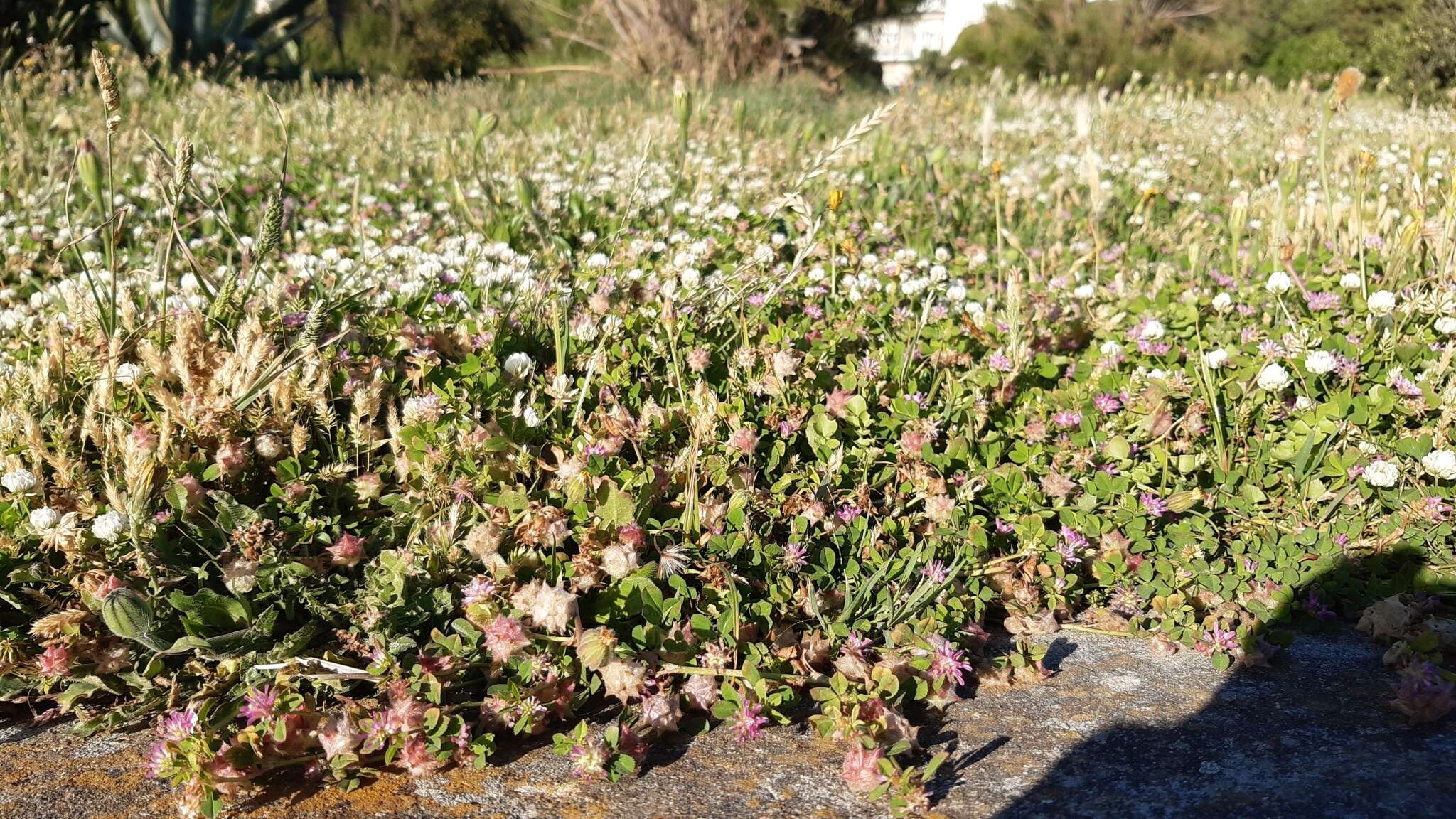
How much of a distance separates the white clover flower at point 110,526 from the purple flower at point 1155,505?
2.03m

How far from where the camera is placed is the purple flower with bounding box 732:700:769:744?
1.73m

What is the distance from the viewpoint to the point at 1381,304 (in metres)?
2.69

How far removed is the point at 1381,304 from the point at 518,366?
2.21m

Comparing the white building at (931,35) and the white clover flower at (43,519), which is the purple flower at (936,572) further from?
the white building at (931,35)

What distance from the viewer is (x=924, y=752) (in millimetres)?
1693

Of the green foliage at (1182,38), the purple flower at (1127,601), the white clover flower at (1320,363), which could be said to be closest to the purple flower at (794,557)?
the purple flower at (1127,601)

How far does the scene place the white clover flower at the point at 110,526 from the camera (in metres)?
1.80

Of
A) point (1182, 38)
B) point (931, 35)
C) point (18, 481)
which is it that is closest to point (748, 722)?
point (18, 481)

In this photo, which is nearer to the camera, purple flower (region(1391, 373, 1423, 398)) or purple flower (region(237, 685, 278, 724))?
purple flower (region(237, 685, 278, 724))

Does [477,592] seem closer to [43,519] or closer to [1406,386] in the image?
[43,519]

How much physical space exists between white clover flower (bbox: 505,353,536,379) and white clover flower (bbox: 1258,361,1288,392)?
1.72 m

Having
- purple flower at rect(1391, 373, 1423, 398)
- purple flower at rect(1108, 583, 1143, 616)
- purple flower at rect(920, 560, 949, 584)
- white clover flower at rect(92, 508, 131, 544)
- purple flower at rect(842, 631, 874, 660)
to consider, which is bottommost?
purple flower at rect(1108, 583, 1143, 616)

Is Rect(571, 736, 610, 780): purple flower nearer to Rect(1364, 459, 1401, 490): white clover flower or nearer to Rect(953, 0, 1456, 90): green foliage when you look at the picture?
Rect(1364, 459, 1401, 490): white clover flower

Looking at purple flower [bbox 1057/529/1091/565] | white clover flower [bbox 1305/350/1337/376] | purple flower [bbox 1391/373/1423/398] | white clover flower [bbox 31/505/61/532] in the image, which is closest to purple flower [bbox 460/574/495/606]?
white clover flower [bbox 31/505/61/532]
